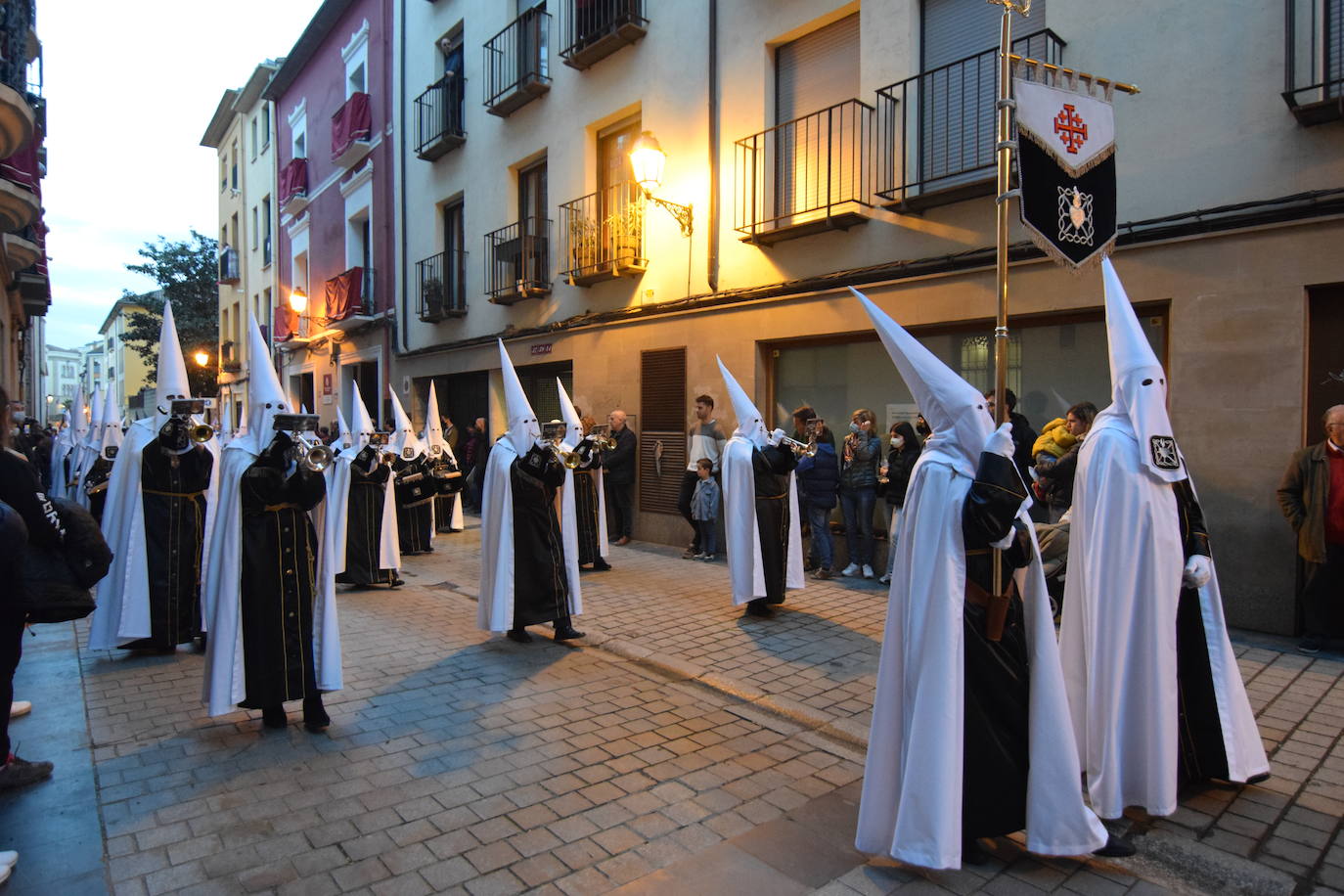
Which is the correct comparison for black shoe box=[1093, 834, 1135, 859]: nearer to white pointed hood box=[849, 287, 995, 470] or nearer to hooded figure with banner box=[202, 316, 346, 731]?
white pointed hood box=[849, 287, 995, 470]

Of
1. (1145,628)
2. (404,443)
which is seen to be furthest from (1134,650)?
(404,443)

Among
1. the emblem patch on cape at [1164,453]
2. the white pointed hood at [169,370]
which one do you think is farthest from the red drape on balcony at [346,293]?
the emblem patch on cape at [1164,453]

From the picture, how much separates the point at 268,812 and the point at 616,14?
1174 cm

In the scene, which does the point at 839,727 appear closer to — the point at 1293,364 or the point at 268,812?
the point at 268,812

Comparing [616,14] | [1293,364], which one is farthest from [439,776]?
[616,14]

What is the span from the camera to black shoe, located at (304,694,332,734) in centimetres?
482

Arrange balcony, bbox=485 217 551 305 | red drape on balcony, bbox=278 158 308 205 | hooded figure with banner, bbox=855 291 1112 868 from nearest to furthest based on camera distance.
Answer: hooded figure with banner, bbox=855 291 1112 868 < balcony, bbox=485 217 551 305 < red drape on balcony, bbox=278 158 308 205

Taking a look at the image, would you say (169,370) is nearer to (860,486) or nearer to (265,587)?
(265,587)

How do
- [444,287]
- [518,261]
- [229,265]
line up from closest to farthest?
[518,261], [444,287], [229,265]

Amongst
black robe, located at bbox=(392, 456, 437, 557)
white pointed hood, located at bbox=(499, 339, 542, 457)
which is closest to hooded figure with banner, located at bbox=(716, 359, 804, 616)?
white pointed hood, located at bbox=(499, 339, 542, 457)

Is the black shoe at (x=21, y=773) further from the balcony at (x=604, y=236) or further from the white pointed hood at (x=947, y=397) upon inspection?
the balcony at (x=604, y=236)

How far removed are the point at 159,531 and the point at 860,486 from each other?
6433 millimetres

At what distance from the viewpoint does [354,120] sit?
2014 centimetres

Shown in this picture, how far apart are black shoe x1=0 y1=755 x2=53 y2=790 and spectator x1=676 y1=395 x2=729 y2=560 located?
24.3 ft
